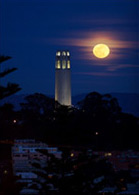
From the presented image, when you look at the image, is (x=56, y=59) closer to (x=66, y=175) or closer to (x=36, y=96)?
(x=36, y=96)

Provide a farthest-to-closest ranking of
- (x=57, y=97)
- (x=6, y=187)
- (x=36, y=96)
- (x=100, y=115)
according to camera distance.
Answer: (x=57, y=97)
(x=36, y=96)
(x=100, y=115)
(x=6, y=187)

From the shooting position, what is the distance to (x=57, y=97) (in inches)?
1852

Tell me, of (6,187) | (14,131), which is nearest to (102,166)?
(6,187)

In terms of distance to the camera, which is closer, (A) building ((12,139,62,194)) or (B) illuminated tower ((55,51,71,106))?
(A) building ((12,139,62,194))

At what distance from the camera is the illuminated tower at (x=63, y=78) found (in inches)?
1860

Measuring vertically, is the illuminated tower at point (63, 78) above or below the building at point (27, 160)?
above

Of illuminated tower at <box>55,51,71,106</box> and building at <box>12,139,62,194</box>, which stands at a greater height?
illuminated tower at <box>55,51,71,106</box>

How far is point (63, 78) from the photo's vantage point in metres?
48.1

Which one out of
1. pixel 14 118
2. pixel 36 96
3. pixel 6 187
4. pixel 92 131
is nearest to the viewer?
pixel 6 187

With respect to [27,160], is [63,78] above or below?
above

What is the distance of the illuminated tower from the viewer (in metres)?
47.2

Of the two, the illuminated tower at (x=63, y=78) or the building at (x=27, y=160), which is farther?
the illuminated tower at (x=63, y=78)

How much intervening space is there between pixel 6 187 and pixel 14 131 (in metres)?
20.2

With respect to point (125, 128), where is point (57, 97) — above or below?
above
